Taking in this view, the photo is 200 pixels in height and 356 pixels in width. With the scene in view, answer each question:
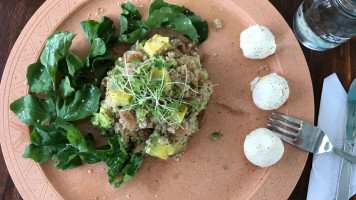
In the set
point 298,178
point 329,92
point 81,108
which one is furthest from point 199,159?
point 329,92

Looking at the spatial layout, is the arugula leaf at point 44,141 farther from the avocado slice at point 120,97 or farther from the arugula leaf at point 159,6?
the arugula leaf at point 159,6

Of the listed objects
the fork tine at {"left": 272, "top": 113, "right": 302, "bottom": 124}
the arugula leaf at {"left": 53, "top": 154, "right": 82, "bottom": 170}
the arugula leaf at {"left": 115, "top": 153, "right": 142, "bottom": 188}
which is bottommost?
the fork tine at {"left": 272, "top": 113, "right": 302, "bottom": 124}

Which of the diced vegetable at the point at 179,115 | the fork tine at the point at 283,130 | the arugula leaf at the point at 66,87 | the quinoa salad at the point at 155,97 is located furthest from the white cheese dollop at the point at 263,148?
the arugula leaf at the point at 66,87

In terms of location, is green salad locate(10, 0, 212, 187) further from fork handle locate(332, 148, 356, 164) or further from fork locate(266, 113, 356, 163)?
fork handle locate(332, 148, 356, 164)

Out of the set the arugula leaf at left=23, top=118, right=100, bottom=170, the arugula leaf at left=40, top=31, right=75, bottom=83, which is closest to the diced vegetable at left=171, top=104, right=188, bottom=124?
the arugula leaf at left=23, top=118, right=100, bottom=170

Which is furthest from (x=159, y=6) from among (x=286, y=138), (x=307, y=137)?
(x=307, y=137)

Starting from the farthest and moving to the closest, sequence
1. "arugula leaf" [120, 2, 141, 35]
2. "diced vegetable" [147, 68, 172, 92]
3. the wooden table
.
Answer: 1. the wooden table
2. "arugula leaf" [120, 2, 141, 35]
3. "diced vegetable" [147, 68, 172, 92]

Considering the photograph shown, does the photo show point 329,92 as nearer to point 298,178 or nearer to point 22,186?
point 298,178
